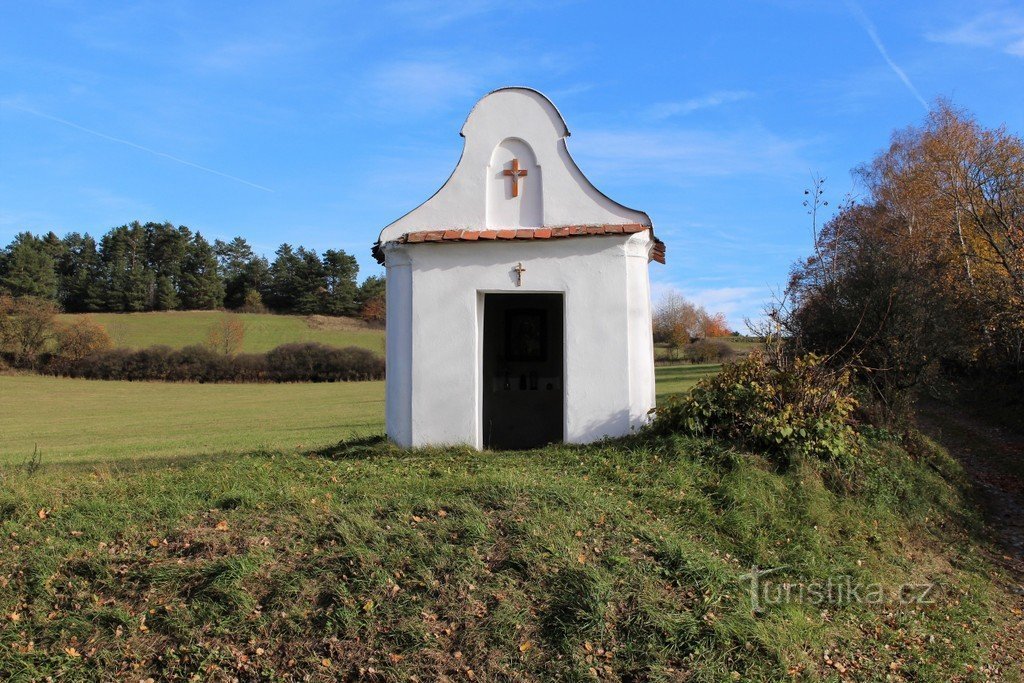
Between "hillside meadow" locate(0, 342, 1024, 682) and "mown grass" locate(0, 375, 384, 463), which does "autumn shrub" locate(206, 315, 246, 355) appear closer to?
"mown grass" locate(0, 375, 384, 463)

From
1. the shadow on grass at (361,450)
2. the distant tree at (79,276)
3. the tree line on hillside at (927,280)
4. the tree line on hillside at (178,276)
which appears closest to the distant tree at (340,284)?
the tree line on hillside at (178,276)

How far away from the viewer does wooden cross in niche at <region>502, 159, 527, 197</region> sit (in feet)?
36.5

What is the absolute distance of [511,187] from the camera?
1114cm

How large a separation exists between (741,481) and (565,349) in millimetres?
3450

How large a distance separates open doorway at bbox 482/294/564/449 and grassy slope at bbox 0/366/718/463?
203 inches

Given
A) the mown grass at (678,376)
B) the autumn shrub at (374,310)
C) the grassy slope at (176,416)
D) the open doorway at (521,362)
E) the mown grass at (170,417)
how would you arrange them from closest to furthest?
1. the open doorway at (521,362)
2. the mown grass at (170,417)
3. the grassy slope at (176,416)
4. the mown grass at (678,376)
5. the autumn shrub at (374,310)

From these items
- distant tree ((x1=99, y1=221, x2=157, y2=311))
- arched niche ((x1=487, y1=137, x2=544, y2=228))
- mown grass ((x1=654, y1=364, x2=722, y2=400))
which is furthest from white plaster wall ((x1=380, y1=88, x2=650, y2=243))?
distant tree ((x1=99, y1=221, x2=157, y2=311))

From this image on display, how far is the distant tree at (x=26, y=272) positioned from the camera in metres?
66.4

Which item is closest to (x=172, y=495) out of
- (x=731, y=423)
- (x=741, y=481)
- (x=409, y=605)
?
(x=409, y=605)

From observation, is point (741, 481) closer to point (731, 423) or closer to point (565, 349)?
point (731, 423)

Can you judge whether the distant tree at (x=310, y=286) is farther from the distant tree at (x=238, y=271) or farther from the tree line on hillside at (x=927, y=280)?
the tree line on hillside at (x=927, y=280)

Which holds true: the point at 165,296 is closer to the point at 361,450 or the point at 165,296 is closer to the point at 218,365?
the point at 218,365

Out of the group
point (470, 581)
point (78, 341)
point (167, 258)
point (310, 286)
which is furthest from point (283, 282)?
point (470, 581)

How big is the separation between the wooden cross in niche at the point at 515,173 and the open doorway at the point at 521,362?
126 inches
